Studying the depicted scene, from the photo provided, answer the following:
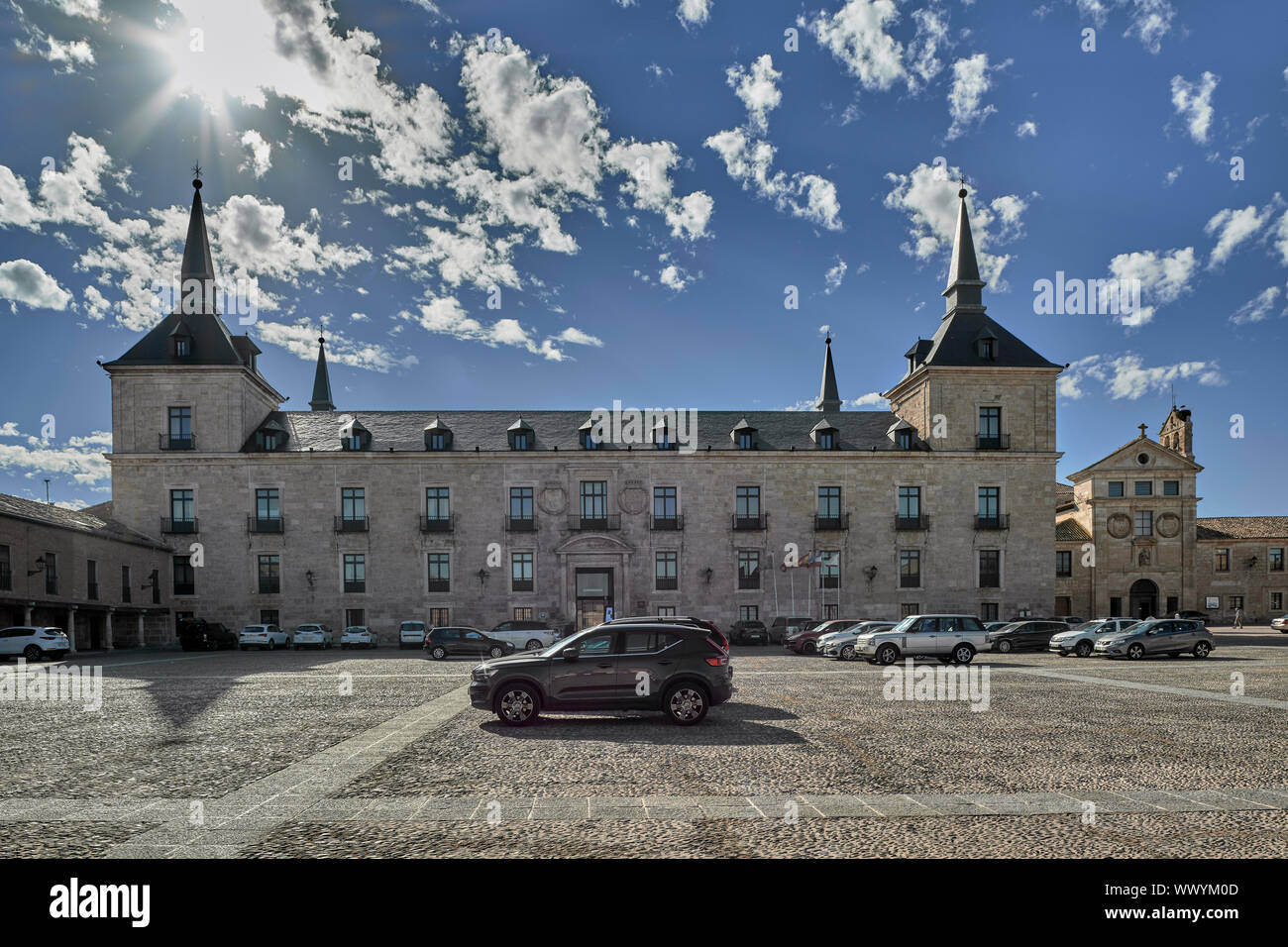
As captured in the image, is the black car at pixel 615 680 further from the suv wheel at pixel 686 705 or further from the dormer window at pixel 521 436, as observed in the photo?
the dormer window at pixel 521 436

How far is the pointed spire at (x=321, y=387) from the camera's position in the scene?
2398 inches

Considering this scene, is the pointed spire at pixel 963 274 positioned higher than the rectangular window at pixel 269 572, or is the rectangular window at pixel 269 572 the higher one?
the pointed spire at pixel 963 274

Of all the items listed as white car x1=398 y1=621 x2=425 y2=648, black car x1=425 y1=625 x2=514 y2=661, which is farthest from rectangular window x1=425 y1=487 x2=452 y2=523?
black car x1=425 y1=625 x2=514 y2=661

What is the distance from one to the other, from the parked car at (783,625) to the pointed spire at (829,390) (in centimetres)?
2443

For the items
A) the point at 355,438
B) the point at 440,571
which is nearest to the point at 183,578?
the point at 355,438

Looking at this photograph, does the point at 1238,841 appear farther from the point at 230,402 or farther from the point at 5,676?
the point at 230,402

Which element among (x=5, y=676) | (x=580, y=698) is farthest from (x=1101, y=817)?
(x=5, y=676)

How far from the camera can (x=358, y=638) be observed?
37.3 meters

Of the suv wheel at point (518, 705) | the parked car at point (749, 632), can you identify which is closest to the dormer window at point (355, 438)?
the parked car at point (749, 632)

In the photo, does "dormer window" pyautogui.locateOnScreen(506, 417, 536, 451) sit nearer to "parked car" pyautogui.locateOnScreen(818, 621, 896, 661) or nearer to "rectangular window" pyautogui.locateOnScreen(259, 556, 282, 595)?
"rectangular window" pyautogui.locateOnScreen(259, 556, 282, 595)

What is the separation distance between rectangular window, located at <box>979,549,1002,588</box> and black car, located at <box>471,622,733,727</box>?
35.0 m

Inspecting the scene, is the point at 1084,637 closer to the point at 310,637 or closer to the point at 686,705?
the point at 686,705

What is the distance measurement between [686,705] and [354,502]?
111 ft
